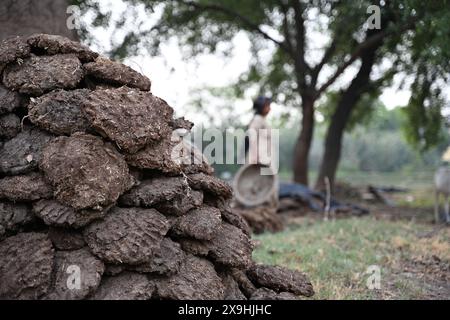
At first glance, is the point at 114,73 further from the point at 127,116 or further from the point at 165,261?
the point at 165,261

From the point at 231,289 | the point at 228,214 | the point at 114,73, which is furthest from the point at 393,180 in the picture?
the point at 114,73

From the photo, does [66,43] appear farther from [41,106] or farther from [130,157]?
[130,157]

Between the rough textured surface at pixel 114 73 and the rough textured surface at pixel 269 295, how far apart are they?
1532 mm

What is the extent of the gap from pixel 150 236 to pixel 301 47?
868 cm

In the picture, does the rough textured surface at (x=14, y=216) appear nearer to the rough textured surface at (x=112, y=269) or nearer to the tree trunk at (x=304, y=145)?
the rough textured surface at (x=112, y=269)

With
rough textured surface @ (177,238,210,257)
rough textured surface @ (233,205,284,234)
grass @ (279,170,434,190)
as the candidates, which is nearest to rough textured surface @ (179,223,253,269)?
rough textured surface @ (177,238,210,257)

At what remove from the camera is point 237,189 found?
7855mm

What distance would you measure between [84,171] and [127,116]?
41 centimetres

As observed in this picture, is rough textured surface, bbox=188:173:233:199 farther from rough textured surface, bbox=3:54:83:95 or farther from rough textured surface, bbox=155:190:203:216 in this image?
rough textured surface, bbox=3:54:83:95

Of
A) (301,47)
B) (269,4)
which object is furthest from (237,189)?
(269,4)

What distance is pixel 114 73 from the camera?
295cm

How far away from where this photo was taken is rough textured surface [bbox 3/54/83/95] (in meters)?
2.82

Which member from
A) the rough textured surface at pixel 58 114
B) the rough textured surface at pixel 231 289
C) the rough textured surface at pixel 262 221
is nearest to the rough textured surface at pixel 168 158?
the rough textured surface at pixel 58 114

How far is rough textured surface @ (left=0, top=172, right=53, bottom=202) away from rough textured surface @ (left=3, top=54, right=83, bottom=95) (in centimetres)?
56
